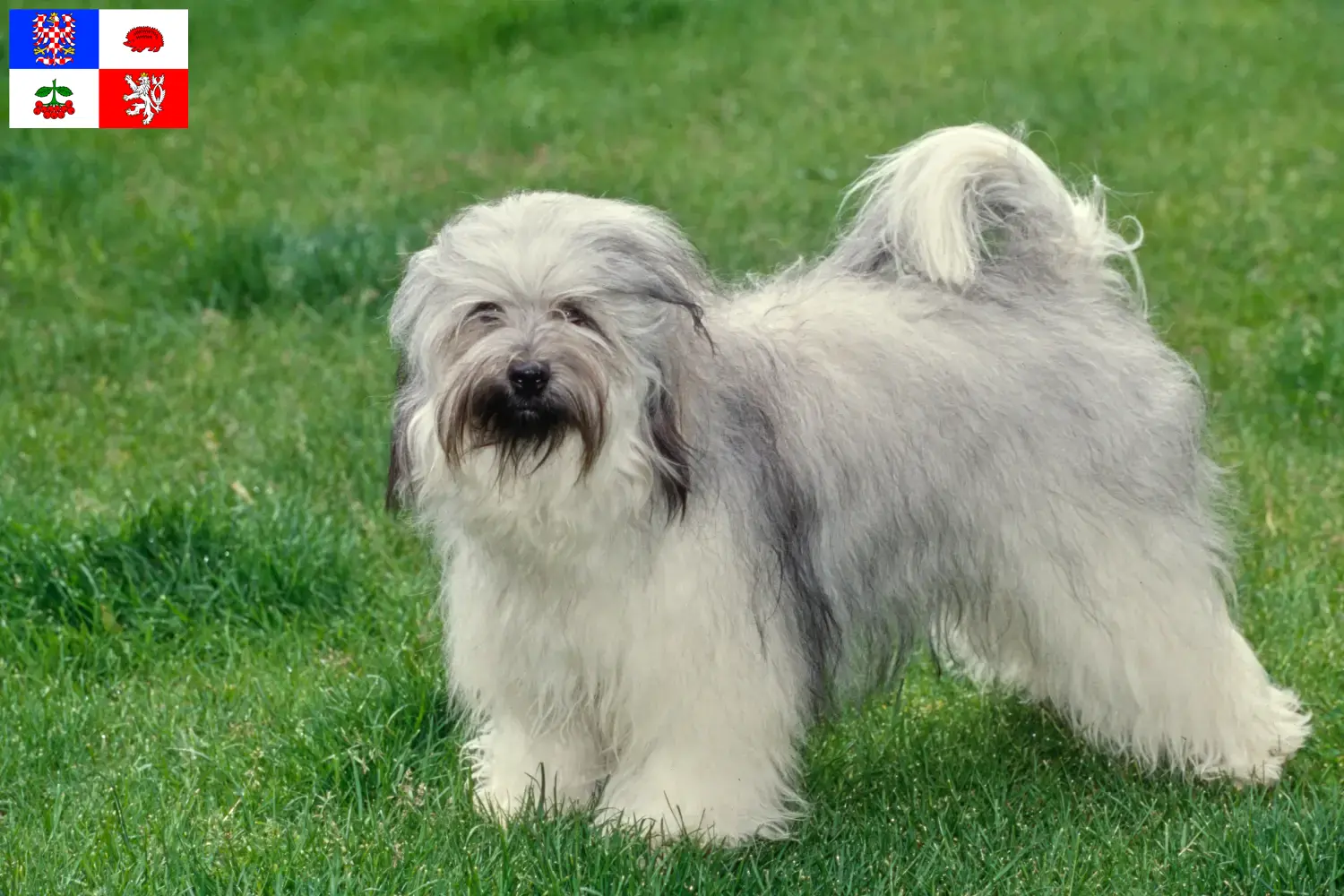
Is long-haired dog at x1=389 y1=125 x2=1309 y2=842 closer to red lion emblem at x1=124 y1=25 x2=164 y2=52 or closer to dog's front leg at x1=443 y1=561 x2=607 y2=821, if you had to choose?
dog's front leg at x1=443 y1=561 x2=607 y2=821

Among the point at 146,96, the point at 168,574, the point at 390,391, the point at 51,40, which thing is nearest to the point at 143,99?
the point at 146,96

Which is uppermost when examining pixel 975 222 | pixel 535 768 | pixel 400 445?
pixel 975 222

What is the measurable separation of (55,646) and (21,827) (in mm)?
1012

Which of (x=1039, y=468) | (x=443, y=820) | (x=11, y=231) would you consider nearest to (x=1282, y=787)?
(x=1039, y=468)

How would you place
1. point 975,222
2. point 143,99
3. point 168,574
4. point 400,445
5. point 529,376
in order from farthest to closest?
point 143,99 → point 168,574 → point 975,222 → point 400,445 → point 529,376

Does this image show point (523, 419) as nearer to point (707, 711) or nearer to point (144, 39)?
point (707, 711)

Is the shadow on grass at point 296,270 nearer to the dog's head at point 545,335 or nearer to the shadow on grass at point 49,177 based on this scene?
the shadow on grass at point 49,177

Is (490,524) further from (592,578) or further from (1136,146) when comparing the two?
(1136,146)

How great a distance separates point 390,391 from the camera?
6520 millimetres

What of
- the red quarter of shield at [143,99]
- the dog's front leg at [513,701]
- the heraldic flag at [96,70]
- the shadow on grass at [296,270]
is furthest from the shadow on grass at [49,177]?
the dog's front leg at [513,701]

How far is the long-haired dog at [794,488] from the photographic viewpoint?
3.30 m

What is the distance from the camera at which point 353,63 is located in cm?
1197

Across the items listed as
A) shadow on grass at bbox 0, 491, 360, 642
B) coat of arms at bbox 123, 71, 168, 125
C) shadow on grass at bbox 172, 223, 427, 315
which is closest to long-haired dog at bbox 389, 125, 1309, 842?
shadow on grass at bbox 0, 491, 360, 642

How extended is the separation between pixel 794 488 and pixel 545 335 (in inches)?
28.7
